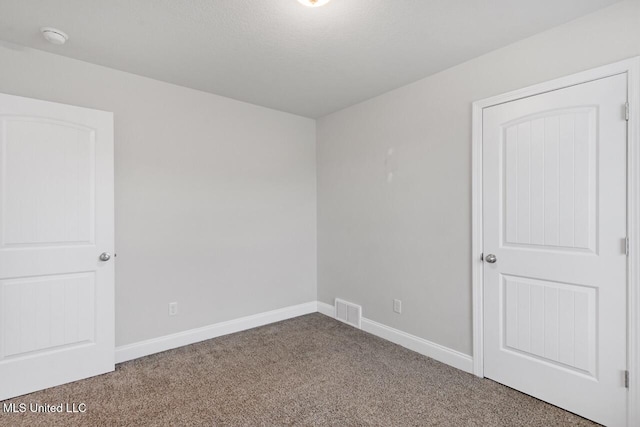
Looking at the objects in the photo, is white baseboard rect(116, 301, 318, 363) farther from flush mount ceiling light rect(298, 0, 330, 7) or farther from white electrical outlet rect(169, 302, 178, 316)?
flush mount ceiling light rect(298, 0, 330, 7)

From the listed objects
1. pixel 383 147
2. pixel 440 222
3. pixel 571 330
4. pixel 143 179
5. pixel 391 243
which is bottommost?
pixel 571 330

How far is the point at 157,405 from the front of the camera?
7.11 feet

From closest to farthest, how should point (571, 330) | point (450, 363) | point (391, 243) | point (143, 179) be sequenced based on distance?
point (571, 330) < point (450, 363) < point (143, 179) < point (391, 243)

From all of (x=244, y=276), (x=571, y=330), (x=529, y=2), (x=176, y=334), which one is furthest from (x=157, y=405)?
(x=529, y=2)

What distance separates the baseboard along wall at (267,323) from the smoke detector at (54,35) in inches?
94.8

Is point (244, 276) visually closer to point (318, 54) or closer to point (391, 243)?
point (391, 243)

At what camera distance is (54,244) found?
2426mm

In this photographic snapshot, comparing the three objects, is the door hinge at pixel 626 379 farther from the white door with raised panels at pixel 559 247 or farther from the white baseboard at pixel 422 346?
the white baseboard at pixel 422 346

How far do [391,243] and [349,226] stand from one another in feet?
2.08

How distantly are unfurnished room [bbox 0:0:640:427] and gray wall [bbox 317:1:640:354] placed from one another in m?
0.02

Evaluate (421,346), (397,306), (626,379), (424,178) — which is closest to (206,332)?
(397,306)

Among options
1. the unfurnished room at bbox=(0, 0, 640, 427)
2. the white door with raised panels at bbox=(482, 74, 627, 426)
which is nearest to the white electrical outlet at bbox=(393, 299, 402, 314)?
the unfurnished room at bbox=(0, 0, 640, 427)

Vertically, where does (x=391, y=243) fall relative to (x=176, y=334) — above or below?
above

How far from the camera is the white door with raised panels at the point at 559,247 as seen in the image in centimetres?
193
